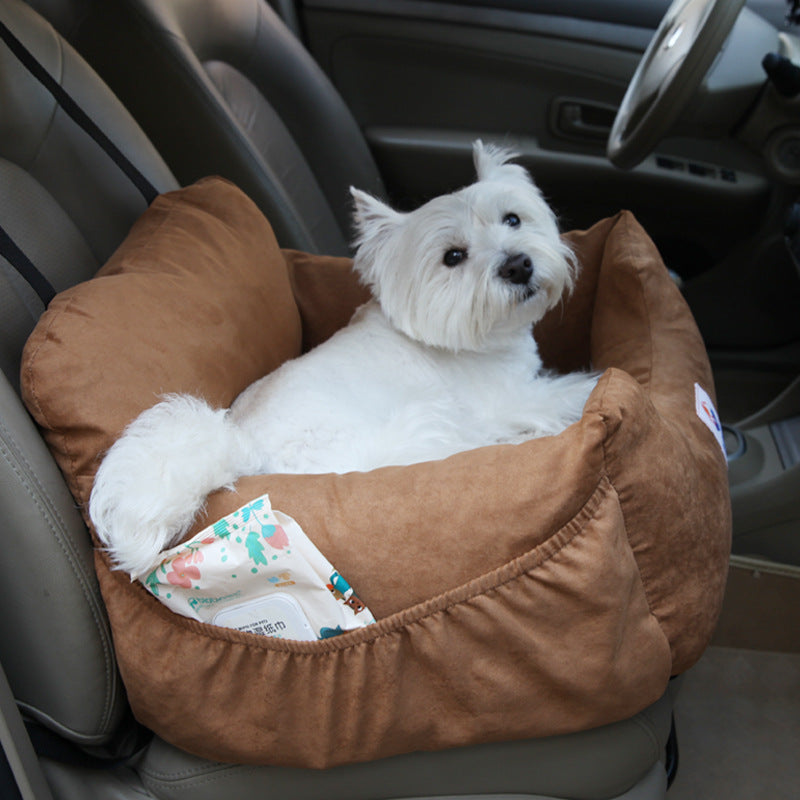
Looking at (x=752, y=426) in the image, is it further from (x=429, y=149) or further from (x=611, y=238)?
(x=429, y=149)

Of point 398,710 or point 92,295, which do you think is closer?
point 398,710

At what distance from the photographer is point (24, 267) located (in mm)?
1094

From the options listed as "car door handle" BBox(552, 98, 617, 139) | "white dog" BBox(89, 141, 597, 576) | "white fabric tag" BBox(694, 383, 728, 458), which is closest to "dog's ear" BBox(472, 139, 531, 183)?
"white dog" BBox(89, 141, 597, 576)

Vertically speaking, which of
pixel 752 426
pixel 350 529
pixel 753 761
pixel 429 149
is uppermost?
pixel 350 529

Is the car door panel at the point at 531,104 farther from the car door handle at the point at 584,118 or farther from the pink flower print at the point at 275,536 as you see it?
the pink flower print at the point at 275,536

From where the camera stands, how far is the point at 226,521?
0.90m

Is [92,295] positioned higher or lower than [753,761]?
higher

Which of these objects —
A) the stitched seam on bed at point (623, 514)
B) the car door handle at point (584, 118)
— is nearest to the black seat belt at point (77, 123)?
the stitched seam on bed at point (623, 514)

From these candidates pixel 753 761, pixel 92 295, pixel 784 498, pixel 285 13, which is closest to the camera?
pixel 92 295

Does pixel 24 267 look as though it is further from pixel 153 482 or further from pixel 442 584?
pixel 442 584

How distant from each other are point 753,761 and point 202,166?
1.70 m

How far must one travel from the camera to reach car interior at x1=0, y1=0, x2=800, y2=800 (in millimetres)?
996

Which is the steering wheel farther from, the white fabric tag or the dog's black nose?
the white fabric tag

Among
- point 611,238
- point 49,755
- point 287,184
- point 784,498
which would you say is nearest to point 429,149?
point 287,184
